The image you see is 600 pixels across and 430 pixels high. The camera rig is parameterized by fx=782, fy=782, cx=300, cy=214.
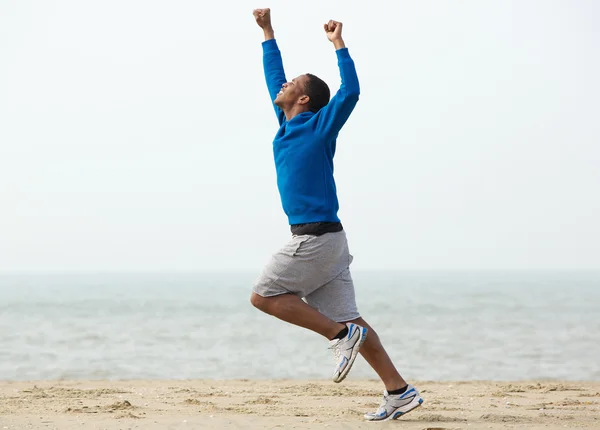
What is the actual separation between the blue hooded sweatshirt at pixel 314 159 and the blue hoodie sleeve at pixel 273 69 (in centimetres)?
46

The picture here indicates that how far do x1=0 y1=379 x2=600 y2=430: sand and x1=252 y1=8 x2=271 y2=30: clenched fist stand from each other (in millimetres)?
2580

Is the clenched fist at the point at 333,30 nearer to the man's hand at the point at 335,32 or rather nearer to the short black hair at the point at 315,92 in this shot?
the man's hand at the point at 335,32

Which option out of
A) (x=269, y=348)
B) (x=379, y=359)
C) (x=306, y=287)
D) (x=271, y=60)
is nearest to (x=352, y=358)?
(x=379, y=359)

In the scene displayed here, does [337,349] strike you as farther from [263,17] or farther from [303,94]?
[263,17]

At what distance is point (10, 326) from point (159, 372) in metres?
12.8

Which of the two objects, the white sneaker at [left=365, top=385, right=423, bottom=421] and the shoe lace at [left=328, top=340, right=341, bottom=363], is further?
the white sneaker at [left=365, top=385, right=423, bottom=421]

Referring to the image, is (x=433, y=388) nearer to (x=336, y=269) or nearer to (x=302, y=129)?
(x=336, y=269)

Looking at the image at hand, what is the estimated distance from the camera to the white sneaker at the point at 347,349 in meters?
4.46

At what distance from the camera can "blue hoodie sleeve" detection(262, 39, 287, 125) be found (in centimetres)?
502

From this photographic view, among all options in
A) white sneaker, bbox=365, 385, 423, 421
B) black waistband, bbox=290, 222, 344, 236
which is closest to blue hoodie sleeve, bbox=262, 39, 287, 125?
black waistband, bbox=290, 222, 344, 236

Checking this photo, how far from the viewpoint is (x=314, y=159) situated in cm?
450

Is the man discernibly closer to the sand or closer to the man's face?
the man's face

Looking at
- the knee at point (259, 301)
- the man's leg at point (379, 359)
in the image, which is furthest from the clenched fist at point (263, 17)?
the man's leg at point (379, 359)

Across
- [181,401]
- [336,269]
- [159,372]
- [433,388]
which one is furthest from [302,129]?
[159,372]
